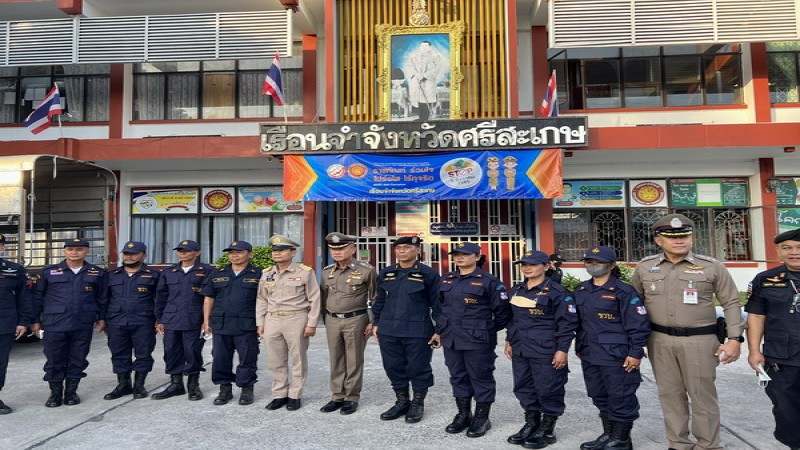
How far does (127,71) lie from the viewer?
1223cm

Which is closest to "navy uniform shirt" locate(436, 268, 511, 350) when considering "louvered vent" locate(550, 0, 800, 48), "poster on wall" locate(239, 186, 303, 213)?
"louvered vent" locate(550, 0, 800, 48)

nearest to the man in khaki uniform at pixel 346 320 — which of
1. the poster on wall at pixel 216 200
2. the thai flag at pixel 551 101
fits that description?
the thai flag at pixel 551 101

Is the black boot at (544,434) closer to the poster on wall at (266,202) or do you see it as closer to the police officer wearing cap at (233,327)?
the police officer wearing cap at (233,327)

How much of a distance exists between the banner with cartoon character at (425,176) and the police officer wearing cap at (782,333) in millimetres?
5984

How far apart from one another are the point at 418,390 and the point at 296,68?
9669 millimetres

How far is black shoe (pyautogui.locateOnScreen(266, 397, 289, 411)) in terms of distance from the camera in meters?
4.96

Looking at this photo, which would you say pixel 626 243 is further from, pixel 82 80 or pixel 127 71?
pixel 82 80

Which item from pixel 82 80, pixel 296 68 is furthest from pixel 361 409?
pixel 82 80

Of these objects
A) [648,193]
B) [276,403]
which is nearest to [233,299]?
A: [276,403]

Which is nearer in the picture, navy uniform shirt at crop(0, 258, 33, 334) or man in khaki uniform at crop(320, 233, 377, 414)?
man in khaki uniform at crop(320, 233, 377, 414)

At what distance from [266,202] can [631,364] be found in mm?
9791

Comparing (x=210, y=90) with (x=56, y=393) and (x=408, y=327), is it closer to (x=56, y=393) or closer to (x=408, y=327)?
(x=56, y=393)

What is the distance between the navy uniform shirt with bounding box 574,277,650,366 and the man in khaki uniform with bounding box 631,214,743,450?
0.54 ft

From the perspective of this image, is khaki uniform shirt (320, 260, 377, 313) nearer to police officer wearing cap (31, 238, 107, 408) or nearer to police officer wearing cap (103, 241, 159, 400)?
police officer wearing cap (103, 241, 159, 400)
